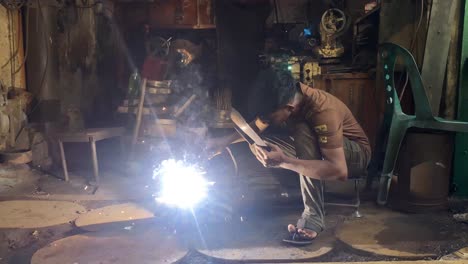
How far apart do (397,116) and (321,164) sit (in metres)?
1.34

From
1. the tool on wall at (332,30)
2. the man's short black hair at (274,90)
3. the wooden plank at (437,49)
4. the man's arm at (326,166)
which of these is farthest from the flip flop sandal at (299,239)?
the tool on wall at (332,30)

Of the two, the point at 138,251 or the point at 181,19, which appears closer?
the point at 138,251

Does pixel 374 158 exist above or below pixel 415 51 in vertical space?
below

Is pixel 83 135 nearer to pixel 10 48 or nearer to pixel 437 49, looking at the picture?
pixel 10 48

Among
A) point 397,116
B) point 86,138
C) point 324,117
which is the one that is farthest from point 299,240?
point 86,138

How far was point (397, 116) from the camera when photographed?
179 inches

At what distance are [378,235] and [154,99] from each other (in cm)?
404

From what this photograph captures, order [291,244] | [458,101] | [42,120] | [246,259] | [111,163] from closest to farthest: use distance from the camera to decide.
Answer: [246,259] < [291,244] < [458,101] < [42,120] < [111,163]

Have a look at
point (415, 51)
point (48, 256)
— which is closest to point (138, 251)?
point (48, 256)

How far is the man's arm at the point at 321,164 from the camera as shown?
367 cm

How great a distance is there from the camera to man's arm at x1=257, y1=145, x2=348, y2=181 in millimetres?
3668

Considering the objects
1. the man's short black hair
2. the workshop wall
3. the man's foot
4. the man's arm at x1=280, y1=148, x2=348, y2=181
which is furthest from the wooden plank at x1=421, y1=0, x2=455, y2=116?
the workshop wall

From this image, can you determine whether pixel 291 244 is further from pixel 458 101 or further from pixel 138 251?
pixel 458 101

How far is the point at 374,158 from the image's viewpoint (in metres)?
4.96
